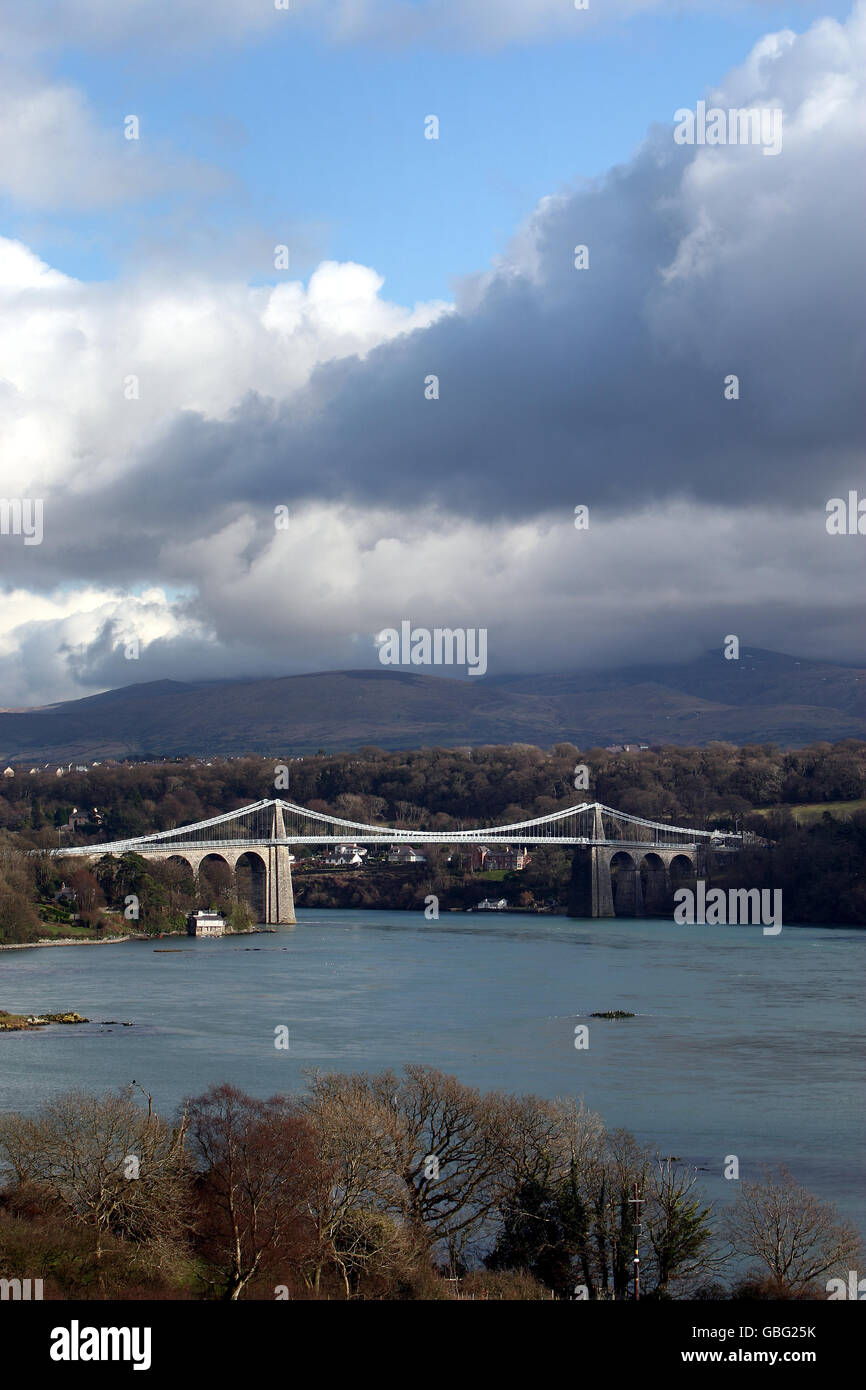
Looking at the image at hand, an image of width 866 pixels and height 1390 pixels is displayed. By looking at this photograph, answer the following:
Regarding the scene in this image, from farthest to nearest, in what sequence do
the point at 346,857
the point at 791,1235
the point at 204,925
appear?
the point at 346,857 → the point at 204,925 → the point at 791,1235

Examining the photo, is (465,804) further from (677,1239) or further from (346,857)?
(677,1239)

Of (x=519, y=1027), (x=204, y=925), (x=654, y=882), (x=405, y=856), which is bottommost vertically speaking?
(x=519, y=1027)

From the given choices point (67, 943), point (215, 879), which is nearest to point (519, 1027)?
point (67, 943)

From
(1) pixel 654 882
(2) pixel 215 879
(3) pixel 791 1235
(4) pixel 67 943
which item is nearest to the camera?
(3) pixel 791 1235

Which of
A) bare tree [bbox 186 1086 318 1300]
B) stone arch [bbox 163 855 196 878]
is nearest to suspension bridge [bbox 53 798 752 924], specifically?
stone arch [bbox 163 855 196 878]

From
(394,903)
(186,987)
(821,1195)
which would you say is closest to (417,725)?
(394,903)

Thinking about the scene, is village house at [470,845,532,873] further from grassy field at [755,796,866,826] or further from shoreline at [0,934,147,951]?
shoreline at [0,934,147,951]
